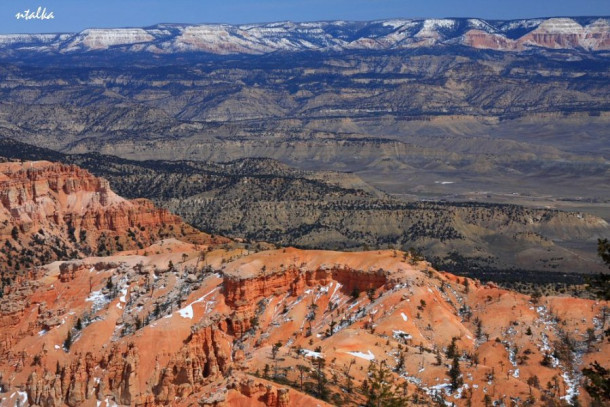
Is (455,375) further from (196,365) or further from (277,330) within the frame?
(196,365)

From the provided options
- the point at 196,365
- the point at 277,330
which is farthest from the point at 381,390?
the point at 277,330

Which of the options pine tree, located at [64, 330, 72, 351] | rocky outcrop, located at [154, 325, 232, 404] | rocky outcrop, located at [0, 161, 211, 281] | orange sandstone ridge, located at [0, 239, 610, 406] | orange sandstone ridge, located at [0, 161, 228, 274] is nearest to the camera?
orange sandstone ridge, located at [0, 239, 610, 406]

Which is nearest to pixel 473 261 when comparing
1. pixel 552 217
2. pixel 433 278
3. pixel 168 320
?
pixel 552 217

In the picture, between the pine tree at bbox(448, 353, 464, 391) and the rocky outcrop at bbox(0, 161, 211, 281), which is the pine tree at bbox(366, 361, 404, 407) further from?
the rocky outcrop at bbox(0, 161, 211, 281)

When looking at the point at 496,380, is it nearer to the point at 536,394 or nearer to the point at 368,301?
the point at 536,394

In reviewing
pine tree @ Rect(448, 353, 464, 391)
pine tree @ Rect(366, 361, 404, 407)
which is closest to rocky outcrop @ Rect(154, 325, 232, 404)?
pine tree @ Rect(366, 361, 404, 407)

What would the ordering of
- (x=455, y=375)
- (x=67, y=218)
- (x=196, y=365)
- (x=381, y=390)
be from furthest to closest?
1. (x=67, y=218)
2. (x=196, y=365)
3. (x=455, y=375)
4. (x=381, y=390)
